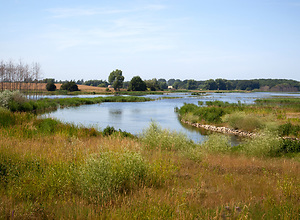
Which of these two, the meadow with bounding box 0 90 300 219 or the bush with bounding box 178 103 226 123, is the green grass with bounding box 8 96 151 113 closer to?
the bush with bounding box 178 103 226 123

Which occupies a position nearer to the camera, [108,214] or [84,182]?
[108,214]

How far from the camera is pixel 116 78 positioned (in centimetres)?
13125

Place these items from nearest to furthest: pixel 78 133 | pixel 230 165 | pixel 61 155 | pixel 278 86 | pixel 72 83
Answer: pixel 61 155
pixel 230 165
pixel 78 133
pixel 72 83
pixel 278 86

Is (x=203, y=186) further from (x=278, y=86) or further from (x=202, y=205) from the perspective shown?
(x=278, y=86)

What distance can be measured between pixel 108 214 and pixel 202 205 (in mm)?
1743

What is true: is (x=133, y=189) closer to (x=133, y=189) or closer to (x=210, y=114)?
(x=133, y=189)

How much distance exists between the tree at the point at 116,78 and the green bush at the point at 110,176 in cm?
12395

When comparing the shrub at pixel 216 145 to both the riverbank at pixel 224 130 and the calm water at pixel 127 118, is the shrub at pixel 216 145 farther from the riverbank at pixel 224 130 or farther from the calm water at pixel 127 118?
the riverbank at pixel 224 130

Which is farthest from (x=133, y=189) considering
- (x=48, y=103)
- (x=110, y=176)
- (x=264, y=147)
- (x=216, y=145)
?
(x=48, y=103)

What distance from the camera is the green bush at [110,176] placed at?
17.3ft

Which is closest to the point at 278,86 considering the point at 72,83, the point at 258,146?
the point at 72,83

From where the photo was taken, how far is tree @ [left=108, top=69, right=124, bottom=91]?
130000 millimetres

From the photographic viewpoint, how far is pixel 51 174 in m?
5.95

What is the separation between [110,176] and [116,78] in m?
128
